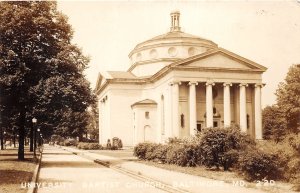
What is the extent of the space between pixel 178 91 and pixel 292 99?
15.0 metres

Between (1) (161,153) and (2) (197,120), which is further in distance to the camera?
(2) (197,120)

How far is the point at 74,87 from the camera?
108 ft

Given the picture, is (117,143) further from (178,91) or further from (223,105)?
(223,105)

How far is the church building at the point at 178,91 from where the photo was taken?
53.3 m

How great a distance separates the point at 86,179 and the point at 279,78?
38.7 m

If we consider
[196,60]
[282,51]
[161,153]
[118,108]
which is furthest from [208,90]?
[282,51]

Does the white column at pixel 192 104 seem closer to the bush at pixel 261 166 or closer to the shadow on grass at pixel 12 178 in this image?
the bush at pixel 261 166

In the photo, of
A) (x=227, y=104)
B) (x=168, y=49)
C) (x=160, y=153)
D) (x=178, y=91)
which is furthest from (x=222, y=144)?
(x=168, y=49)

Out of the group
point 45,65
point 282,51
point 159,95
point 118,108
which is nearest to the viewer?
point 282,51

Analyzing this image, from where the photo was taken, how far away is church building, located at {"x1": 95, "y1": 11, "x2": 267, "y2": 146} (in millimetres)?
53312

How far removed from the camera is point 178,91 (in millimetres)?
53375

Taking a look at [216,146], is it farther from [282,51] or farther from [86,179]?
[86,179]

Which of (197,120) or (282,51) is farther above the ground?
(282,51)

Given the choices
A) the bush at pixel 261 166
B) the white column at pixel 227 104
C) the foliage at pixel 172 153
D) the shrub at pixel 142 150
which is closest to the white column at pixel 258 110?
the white column at pixel 227 104
